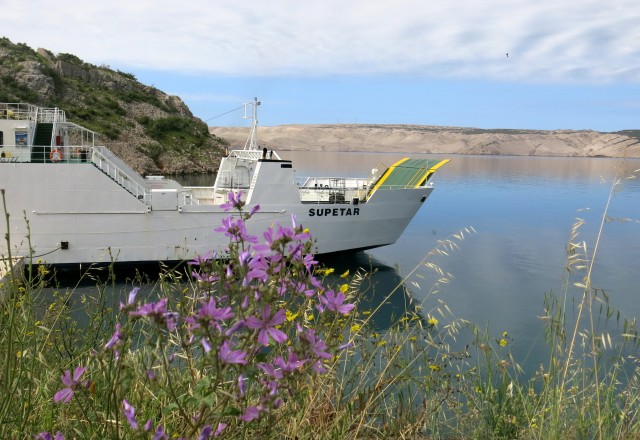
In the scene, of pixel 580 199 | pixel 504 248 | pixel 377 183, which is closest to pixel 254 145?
pixel 377 183

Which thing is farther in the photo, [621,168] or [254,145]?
[254,145]

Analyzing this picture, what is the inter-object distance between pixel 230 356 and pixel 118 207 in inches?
525

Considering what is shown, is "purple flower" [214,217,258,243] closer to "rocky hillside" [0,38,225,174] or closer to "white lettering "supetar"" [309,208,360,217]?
"white lettering "supetar"" [309,208,360,217]

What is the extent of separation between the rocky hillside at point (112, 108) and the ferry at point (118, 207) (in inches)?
1408

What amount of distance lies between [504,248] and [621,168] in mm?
17824

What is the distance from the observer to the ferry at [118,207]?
13242mm

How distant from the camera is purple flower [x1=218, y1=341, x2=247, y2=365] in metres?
1.32

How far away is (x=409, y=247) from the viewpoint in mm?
19969

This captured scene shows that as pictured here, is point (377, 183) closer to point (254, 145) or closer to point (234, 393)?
point (254, 145)

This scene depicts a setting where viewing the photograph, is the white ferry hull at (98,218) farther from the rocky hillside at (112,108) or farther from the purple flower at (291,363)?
the rocky hillside at (112,108)

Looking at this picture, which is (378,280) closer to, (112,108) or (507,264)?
(507,264)

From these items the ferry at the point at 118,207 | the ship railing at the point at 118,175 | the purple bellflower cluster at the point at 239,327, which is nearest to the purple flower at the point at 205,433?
the purple bellflower cluster at the point at 239,327

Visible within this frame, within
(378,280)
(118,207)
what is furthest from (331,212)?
(118,207)

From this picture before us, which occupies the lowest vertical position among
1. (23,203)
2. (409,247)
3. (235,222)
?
(409,247)
